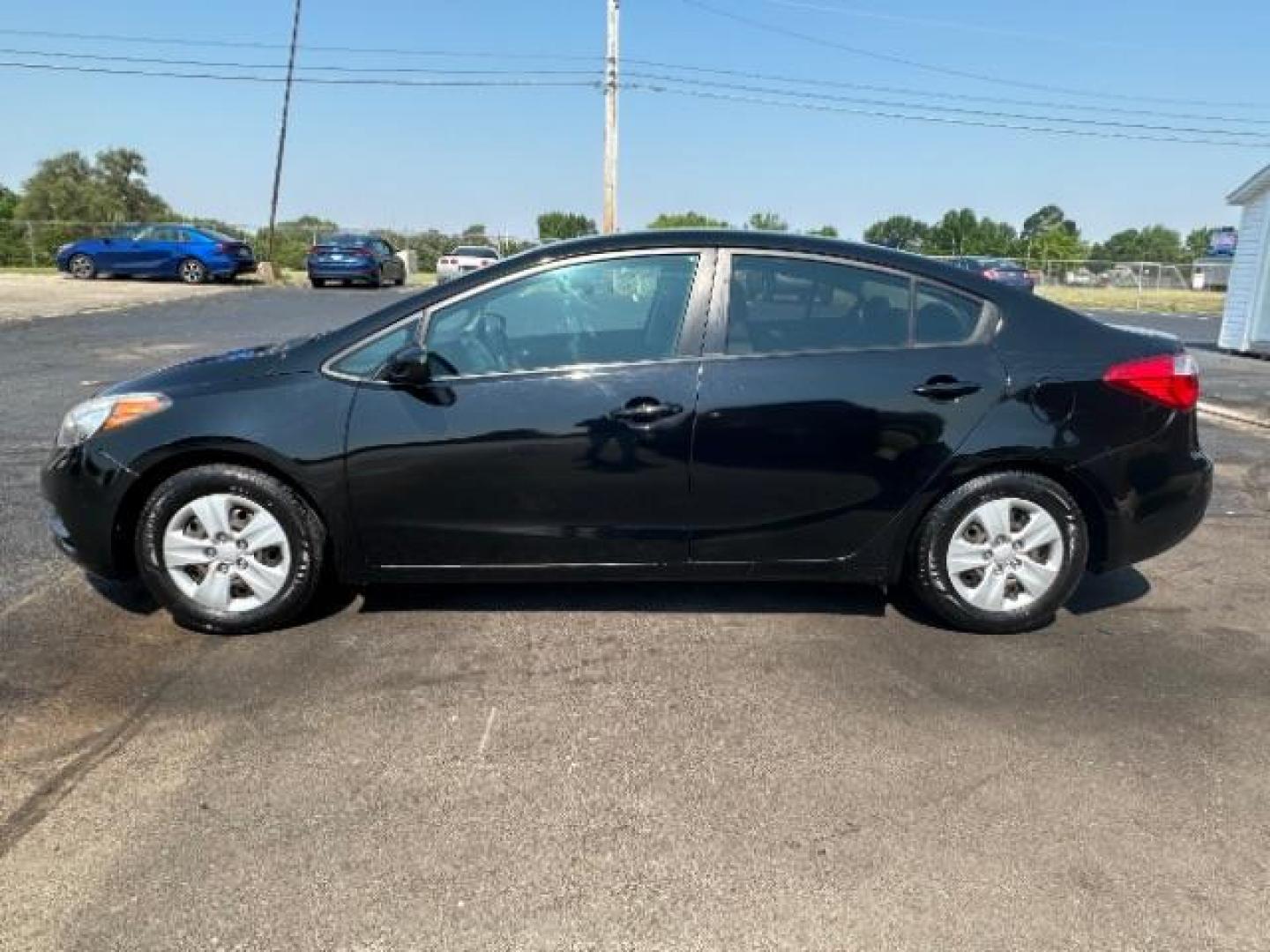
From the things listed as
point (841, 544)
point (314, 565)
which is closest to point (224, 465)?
point (314, 565)

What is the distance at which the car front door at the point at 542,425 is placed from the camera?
11.9 ft

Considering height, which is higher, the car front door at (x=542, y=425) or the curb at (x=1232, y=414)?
the car front door at (x=542, y=425)

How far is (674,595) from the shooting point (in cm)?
426

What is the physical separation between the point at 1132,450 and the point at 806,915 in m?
2.54

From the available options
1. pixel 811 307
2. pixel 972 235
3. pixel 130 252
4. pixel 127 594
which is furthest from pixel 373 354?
pixel 972 235

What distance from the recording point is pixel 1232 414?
31.2 feet

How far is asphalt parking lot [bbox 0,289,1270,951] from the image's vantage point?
226 centimetres

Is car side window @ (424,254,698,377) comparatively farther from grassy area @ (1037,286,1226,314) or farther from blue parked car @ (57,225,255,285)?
grassy area @ (1037,286,1226,314)

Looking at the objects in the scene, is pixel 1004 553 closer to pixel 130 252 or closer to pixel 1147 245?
pixel 130 252

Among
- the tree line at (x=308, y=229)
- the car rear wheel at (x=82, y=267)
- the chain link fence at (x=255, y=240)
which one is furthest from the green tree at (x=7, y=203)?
the car rear wheel at (x=82, y=267)

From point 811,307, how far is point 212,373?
2.41 m

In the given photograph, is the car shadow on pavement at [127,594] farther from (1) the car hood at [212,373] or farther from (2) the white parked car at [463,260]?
(2) the white parked car at [463,260]

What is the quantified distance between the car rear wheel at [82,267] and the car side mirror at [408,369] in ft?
92.1

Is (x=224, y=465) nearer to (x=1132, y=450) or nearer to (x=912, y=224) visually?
(x=1132, y=450)
